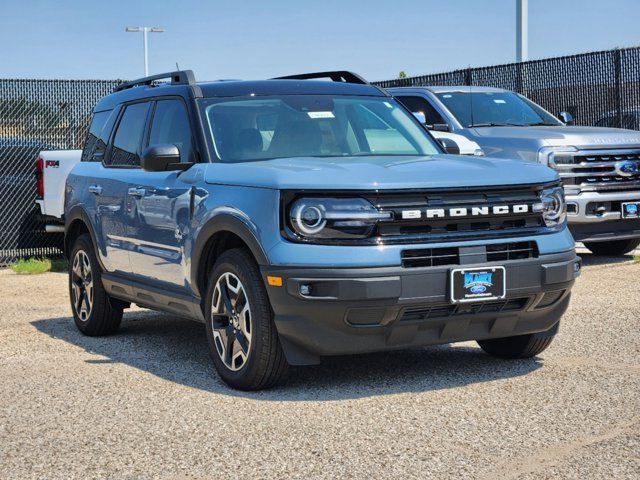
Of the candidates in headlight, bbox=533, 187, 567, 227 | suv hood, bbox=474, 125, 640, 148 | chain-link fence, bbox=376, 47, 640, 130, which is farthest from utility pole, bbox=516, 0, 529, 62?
headlight, bbox=533, 187, 567, 227

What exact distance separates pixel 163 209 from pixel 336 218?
175cm

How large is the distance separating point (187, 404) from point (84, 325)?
2.97m

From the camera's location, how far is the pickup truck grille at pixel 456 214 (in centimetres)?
602

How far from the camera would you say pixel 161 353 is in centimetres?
796

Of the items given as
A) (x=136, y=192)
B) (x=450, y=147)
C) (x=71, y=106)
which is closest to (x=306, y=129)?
(x=450, y=147)

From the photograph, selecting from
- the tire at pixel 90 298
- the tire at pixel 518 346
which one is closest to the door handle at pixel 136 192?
the tire at pixel 90 298

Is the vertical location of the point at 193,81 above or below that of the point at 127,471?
above

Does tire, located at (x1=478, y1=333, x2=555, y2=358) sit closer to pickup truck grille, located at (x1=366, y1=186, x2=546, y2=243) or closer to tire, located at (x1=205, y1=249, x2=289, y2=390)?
pickup truck grille, located at (x1=366, y1=186, x2=546, y2=243)

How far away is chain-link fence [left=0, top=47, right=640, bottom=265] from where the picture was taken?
49.4 feet

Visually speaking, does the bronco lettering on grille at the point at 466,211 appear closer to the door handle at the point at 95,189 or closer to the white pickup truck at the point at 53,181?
the door handle at the point at 95,189

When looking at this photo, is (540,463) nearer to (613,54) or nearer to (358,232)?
(358,232)

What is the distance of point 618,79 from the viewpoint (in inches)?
650

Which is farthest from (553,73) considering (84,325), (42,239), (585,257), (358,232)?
(358,232)

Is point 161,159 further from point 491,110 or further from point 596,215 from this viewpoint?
point 491,110
